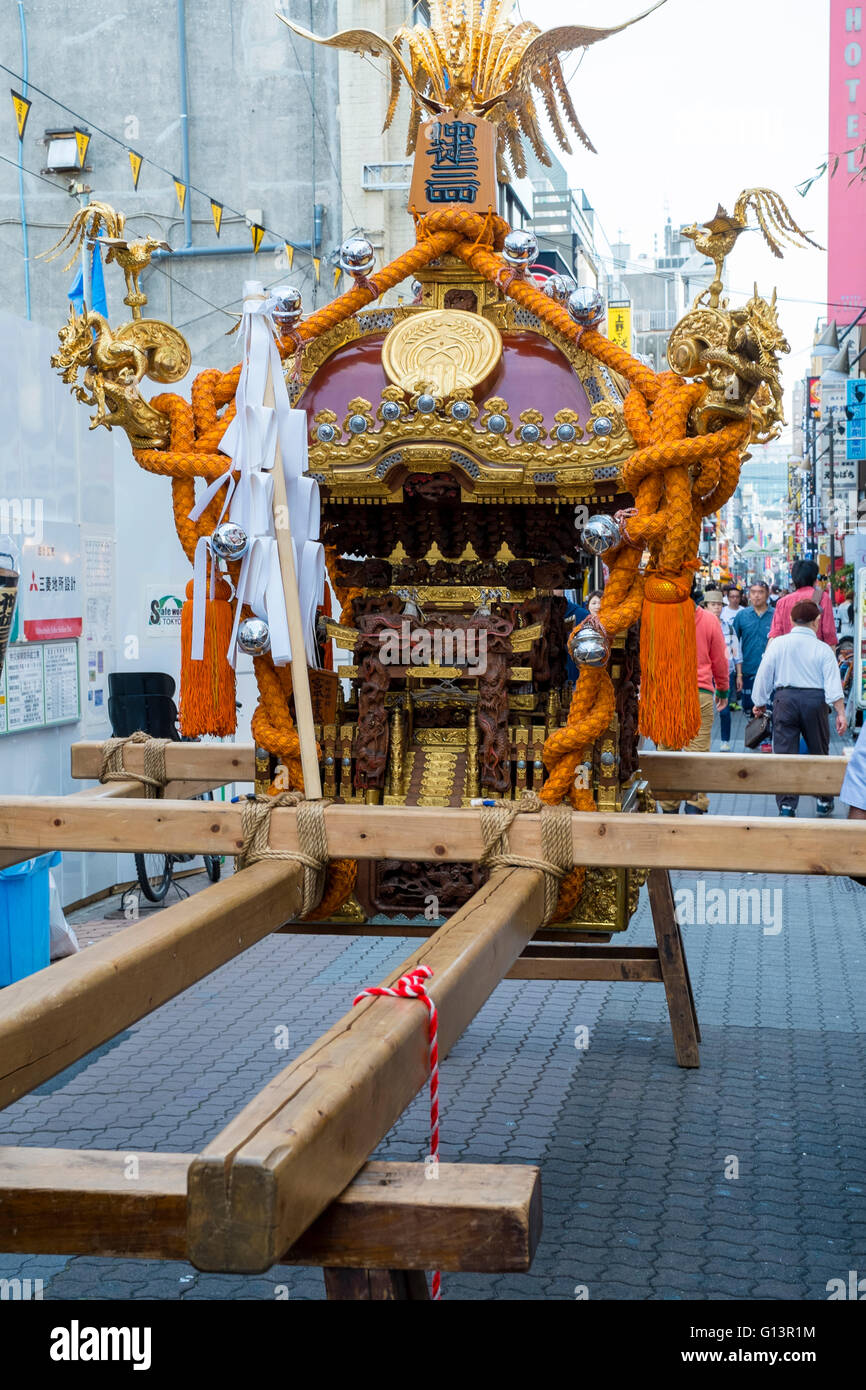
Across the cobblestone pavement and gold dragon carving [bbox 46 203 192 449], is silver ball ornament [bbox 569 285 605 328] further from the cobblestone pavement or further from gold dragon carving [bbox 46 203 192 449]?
the cobblestone pavement

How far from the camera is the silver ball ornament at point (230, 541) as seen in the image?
3.73 meters

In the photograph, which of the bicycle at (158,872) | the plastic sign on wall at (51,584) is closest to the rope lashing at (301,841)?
the plastic sign on wall at (51,584)

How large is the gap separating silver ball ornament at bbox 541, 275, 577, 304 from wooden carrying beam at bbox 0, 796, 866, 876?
1.72 m

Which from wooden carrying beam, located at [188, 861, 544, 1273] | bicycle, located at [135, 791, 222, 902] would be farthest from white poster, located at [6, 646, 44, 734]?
wooden carrying beam, located at [188, 861, 544, 1273]

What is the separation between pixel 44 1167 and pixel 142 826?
165 centimetres

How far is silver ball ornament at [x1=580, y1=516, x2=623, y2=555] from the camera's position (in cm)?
377

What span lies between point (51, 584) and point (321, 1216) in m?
5.87

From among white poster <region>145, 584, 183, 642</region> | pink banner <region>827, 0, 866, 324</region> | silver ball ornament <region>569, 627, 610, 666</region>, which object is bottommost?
silver ball ornament <region>569, 627, 610, 666</region>

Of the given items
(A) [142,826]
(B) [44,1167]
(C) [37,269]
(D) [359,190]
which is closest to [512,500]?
(A) [142,826]

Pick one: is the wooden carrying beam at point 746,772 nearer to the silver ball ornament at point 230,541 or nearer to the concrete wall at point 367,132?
the silver ball ornament at point 230,541

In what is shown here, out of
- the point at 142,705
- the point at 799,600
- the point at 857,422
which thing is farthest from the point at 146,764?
the point at 857,422

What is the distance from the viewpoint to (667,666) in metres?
3.92

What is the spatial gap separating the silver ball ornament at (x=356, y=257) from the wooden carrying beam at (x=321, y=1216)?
9.80ft

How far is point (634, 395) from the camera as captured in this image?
3.99 meters
